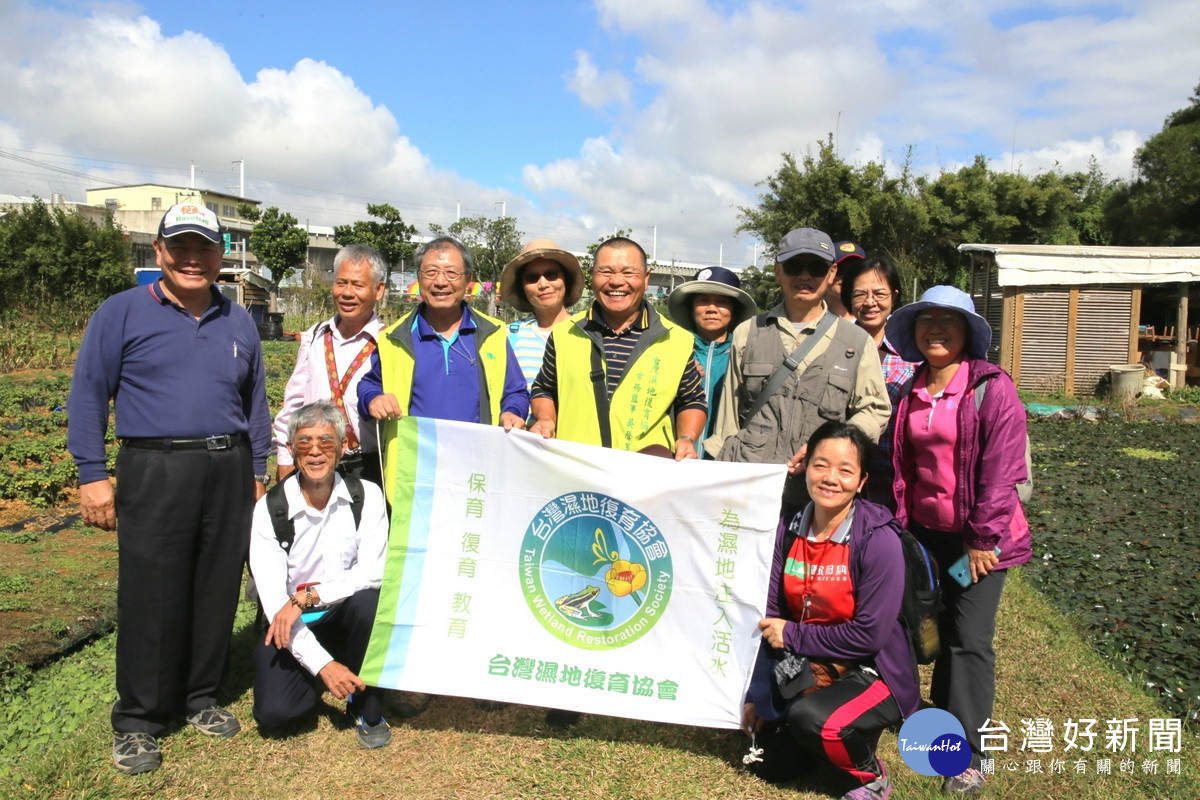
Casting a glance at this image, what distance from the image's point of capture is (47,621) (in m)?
4.79

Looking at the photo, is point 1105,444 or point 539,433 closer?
point 539,433

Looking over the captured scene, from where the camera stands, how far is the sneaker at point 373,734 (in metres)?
3.64

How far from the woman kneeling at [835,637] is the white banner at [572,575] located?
133 mm

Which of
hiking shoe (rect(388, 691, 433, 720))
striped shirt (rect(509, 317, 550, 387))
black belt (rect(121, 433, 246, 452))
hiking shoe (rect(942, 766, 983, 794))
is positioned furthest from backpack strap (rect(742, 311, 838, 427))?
black belt (rect(121, 433, 246, 452))

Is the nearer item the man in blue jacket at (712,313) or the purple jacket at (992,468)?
the purple jacket at (992,468)

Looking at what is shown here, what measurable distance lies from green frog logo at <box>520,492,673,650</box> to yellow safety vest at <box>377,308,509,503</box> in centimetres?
66

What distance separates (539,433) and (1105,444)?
10.5 metres

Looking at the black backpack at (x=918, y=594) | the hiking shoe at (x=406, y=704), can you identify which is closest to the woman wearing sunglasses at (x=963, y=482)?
the black backpack at (x=918, y=594)

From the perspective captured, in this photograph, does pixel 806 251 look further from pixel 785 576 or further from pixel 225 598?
pixel 225 598

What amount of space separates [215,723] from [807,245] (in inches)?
133

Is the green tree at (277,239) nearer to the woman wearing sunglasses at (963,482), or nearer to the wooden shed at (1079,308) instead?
the wooden shed at (1079,308)

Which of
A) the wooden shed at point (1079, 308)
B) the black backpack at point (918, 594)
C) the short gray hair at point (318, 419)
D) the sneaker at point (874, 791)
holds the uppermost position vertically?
the wooden shed at point (1079, 308)

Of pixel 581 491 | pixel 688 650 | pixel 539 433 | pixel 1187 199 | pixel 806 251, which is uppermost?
pixel 1187 199

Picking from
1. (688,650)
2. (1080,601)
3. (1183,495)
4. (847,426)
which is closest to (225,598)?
(688,650)
